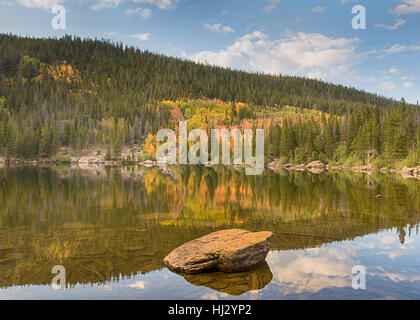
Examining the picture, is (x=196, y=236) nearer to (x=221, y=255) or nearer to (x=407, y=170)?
(x=221, y=255)

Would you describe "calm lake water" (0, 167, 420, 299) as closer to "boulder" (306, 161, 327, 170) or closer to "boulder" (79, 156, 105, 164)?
"boulder" (306, 161, 327, 170)

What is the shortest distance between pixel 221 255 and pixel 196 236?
425 cm

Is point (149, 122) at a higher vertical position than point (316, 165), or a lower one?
higher

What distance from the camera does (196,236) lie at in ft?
45.5

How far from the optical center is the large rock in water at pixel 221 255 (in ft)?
31.9

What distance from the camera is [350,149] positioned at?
77.6 meters

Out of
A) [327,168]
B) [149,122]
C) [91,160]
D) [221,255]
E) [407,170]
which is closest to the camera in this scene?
[221,255]

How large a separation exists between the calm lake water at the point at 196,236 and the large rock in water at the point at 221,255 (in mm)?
304

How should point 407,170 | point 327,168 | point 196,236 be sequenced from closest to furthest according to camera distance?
point 196,236
point 407,170
point 327,168

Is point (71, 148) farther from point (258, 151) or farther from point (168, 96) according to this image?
point (168, 96)

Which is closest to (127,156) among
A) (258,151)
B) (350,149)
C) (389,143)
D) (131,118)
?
(131,118)

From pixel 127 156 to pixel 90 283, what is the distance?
115 metres

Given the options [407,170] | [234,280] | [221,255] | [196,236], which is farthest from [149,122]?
[234,280]

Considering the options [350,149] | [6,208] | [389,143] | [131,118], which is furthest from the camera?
[131,118]
